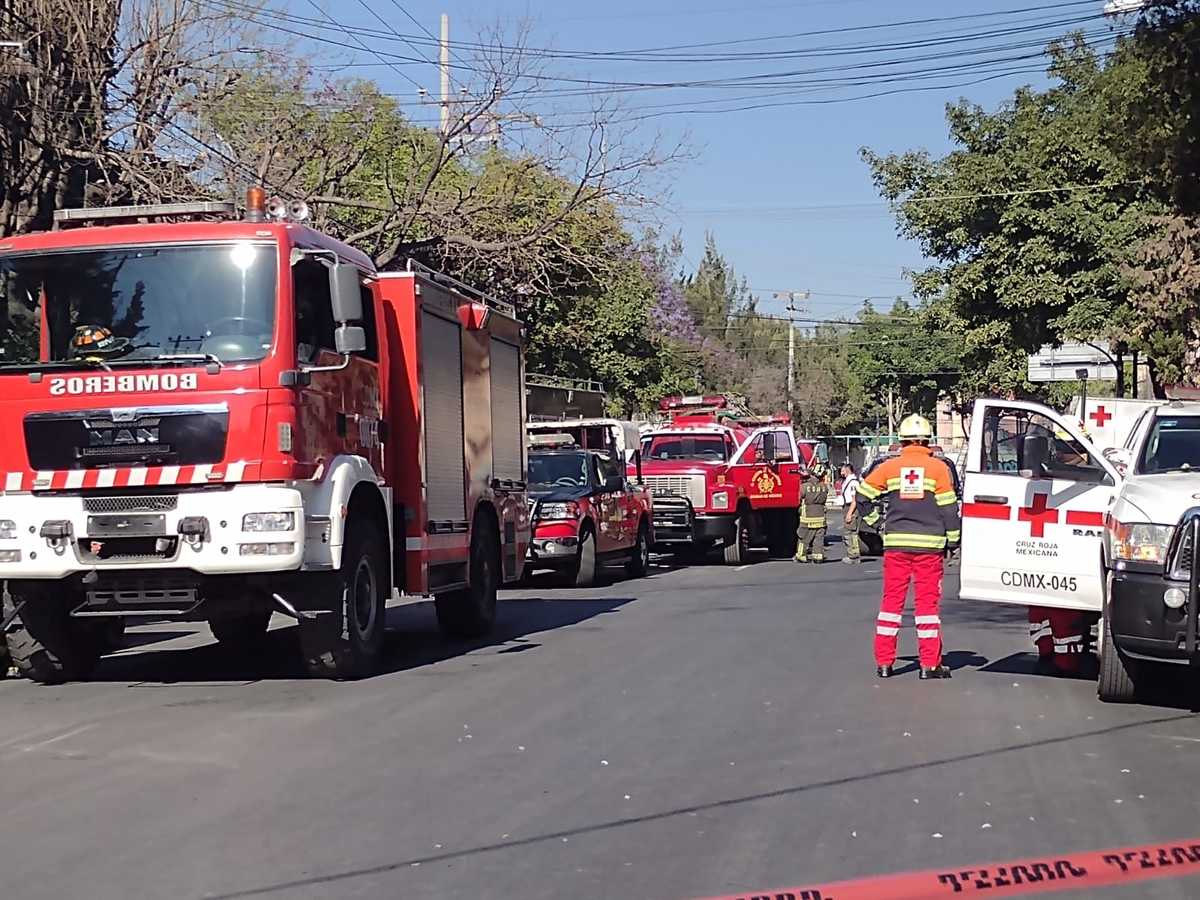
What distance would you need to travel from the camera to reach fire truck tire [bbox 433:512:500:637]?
46.3 ft

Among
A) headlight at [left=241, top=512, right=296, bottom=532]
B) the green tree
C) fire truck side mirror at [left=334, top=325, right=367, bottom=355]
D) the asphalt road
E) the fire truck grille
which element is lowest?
the asphalt road

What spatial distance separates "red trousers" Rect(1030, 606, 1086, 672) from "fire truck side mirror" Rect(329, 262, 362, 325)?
16.9 feet

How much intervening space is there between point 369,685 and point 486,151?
16518 millimetres

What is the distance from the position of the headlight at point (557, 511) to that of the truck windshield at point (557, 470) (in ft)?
3.01

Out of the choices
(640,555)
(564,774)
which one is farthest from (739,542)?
(564,774)

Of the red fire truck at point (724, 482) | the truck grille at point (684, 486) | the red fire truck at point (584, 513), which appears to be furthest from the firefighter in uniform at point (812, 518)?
the red fire truck at point (584, 513)

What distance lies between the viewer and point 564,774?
7.81m

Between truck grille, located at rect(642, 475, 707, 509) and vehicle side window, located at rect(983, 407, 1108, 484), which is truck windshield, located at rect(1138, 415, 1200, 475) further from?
truck grille, located at rect(642, 475, 707, 509)

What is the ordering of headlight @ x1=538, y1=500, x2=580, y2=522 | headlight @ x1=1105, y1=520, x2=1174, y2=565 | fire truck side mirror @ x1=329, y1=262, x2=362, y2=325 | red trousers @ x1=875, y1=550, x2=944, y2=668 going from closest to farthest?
headlight @ x1=1105, y1=520, x2=1174, y2=565
fire truck side mirror @ x1=329, y1=262, x2=362, y2=325
red trousers @ x1=875, y1=550, x2=944, y2=668
headlight @ x1=538, y1=500, x2=580, y2=522

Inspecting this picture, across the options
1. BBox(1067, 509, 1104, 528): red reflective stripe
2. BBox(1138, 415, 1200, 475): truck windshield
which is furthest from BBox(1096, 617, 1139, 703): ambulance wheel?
BBox(1138, 415, 1200, 475): truck windshield

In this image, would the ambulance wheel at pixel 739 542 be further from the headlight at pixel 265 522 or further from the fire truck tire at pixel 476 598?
the headlight at pixel 265 522

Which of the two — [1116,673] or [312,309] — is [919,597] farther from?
[312,309]

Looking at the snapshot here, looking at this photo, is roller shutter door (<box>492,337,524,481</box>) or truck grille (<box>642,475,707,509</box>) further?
truck grille (<box>642,475,707,509</box>)

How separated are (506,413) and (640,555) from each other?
27.0 ft
